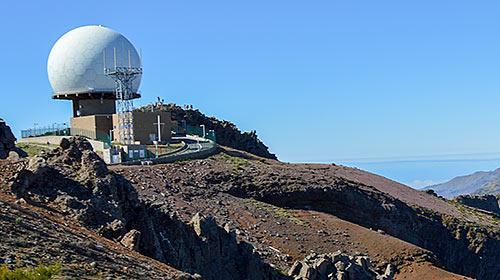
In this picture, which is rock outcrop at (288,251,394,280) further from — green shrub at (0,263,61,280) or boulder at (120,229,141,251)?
green shrub at (0,263,61,280)

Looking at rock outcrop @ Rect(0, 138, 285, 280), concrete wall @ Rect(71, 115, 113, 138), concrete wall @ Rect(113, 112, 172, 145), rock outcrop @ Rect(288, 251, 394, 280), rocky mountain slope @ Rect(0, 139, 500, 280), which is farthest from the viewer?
concrete wall @ Rect(71, 115, 113, 138)

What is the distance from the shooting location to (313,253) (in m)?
33.7

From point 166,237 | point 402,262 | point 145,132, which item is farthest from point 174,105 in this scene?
point 166,237

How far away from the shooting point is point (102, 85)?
5488 cm

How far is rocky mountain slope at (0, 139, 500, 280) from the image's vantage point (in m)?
17.8

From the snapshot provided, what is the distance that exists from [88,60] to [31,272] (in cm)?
4274

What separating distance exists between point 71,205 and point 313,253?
49.7 ft

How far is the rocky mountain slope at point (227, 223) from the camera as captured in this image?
17.8 m

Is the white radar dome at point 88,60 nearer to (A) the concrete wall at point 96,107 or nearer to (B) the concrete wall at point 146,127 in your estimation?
(A) the concrete wall at point 96,107

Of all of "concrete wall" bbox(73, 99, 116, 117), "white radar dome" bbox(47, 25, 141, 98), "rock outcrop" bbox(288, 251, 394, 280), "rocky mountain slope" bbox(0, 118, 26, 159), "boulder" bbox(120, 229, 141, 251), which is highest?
"white radar dome" bbox(47, 25, 141, 98)

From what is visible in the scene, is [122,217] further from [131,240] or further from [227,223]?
[227,223]

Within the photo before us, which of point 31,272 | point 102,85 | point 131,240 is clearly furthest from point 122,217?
point 102,85

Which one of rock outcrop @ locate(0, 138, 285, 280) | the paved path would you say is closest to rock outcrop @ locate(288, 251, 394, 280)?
rock outcrop @ locate(0, 138, 285, 280)

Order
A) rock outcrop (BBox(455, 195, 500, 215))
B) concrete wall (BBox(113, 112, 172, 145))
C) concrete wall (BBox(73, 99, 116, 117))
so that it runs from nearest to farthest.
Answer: concrete wall (BBox(113, 112, 172, 145)) < concrete wall (BBox(73, 99, 116, 117)) < rock outcrop (BBox(455, 195, 500, 215))
